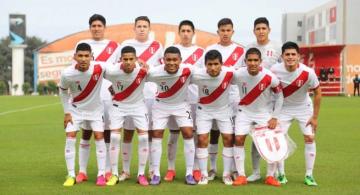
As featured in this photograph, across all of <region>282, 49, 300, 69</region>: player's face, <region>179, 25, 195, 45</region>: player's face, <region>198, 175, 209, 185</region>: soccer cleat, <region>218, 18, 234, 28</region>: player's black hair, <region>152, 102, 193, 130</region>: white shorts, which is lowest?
<region>198, 175, 209, 185</region>: soccer cleat

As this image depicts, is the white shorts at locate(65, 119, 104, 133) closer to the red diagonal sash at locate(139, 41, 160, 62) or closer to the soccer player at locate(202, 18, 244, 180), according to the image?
the red diagonal sash at locate(139, 41, 160, 62)

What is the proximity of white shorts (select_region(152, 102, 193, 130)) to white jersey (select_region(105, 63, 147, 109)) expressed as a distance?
25 centimetres

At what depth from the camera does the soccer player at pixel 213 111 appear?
24.7 ft

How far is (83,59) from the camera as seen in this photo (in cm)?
730

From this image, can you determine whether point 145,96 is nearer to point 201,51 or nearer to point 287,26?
point 201,51

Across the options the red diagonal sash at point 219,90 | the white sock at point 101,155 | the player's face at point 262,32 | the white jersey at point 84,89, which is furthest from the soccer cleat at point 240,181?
the white jersey at point 84,89

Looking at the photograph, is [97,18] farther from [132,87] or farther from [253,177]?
[253,177]

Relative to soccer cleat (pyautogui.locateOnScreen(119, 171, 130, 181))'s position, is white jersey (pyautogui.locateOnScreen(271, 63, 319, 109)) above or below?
above

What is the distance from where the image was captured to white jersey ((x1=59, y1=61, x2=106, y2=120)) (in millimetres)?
7422

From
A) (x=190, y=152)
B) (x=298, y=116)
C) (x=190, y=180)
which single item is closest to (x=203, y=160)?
(x=190, y=152)

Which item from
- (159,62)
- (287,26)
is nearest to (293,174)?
(159,62)

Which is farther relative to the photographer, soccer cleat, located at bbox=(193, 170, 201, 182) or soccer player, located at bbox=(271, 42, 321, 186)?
soccer cleat, located at bbox=(193, 170, 201, 182)

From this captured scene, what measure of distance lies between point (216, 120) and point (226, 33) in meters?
1.16

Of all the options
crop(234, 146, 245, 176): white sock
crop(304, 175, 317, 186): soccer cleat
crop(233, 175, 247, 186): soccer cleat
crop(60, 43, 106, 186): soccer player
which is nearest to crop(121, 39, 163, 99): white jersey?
crop(60, 43, 106, 186): soccer player
